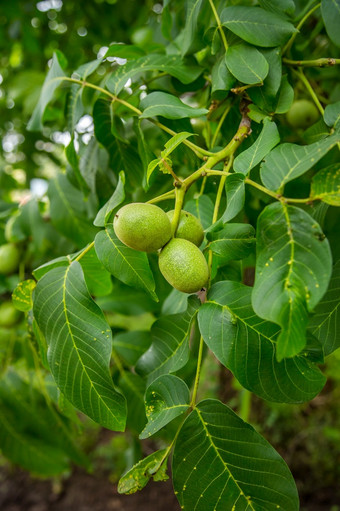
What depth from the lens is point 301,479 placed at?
2.56 meters

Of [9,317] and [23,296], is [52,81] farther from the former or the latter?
[9,317]

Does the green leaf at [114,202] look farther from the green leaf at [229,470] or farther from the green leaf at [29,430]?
the green leaf at [29,430]

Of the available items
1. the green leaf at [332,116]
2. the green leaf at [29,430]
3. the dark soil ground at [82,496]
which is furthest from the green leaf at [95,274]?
the dark soil ground at [82,496]

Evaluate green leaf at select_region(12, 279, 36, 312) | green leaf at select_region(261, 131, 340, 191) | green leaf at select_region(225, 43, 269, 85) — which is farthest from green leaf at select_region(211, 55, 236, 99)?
green leaf at select_region(12, 279, 36, 312)

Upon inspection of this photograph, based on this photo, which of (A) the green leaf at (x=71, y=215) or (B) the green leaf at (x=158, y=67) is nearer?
(B) the green leaf at (x=158, y=67)

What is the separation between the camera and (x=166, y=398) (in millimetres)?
657

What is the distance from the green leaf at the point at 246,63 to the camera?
0.74 m

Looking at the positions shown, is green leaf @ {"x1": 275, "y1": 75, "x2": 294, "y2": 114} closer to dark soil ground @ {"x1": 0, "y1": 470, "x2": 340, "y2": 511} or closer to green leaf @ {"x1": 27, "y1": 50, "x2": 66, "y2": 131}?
green leaf @ {"x1": 27, "y1": 50, "x2": 66, "y2": 131}

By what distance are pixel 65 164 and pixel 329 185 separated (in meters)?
1.33

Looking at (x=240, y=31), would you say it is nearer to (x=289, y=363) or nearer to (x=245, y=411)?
(x=289, y=363)

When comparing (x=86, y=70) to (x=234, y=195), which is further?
(x=86, y=70)

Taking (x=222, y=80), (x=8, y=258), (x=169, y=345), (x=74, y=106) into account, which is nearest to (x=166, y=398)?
(x=169, y=345)

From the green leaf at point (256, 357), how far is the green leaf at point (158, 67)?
0.51 meters

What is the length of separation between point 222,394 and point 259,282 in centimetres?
254
